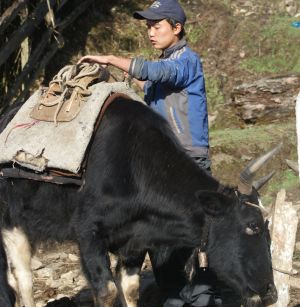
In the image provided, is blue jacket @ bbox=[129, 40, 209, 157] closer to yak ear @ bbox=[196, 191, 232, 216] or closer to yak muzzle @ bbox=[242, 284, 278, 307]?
yak ear @ bbox=[196, 191, 232, 216]

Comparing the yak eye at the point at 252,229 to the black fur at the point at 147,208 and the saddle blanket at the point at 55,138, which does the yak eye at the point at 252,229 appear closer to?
the black fur at the point at 147,208

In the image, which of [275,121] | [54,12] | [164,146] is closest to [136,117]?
[164,146]

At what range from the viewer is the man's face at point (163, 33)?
5.57m

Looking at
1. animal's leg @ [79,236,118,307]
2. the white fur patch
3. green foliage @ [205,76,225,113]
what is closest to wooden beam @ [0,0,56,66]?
green foliage @ [205,76,225,113]

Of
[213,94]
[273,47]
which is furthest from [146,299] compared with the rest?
[273,47]

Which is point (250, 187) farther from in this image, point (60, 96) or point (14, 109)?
point (14, 109)

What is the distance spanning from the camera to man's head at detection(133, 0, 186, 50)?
5.53 m

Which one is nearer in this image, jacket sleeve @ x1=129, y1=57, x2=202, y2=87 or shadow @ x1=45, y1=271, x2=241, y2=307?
jacket sleeve @ x1=129, y1=57, x2=202, y2=87

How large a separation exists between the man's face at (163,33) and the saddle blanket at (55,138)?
40 cm

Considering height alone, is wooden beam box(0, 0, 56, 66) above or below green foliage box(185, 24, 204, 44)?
below

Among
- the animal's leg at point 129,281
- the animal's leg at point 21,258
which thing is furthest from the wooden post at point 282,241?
the animal's leg at point 21,258

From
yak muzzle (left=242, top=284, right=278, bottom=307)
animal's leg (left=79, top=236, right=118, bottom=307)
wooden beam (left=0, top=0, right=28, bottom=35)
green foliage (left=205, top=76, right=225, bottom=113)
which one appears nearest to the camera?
yak muzzle (left=242, top=284, right=278, bottom=307)

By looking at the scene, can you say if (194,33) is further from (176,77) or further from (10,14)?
(176,77)

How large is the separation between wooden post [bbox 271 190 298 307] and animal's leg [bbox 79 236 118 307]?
1150 mm
